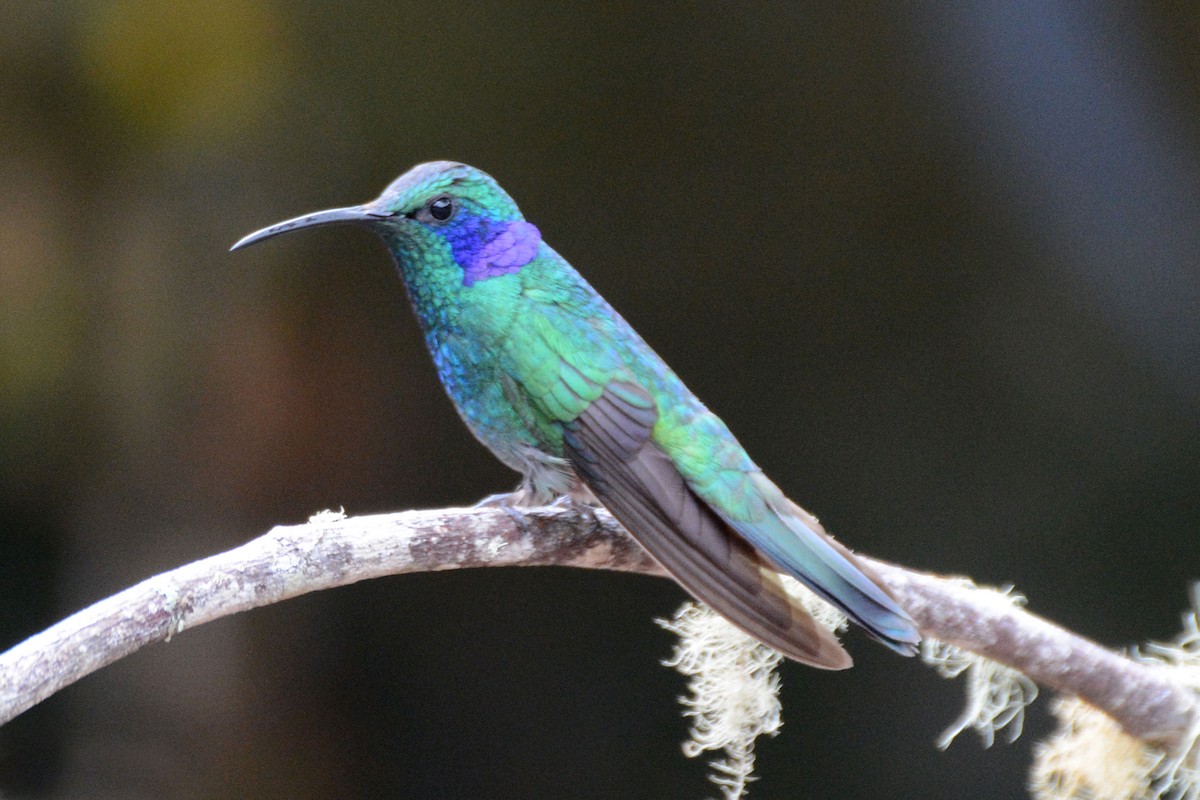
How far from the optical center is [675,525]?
101 cm

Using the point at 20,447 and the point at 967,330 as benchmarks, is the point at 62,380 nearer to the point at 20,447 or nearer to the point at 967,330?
the point at 20,447

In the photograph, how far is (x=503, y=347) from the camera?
1.11m

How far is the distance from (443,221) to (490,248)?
0.05m

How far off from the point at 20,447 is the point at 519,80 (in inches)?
36.9

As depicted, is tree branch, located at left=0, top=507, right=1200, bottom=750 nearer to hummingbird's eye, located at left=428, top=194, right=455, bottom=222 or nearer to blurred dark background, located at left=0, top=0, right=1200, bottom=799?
hummingbird's eye, located at left=428, top=194, right=455, bottom=222

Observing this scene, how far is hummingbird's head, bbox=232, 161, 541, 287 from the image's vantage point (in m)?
1.12

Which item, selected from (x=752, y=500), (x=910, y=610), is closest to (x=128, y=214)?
(x=752, y=500)

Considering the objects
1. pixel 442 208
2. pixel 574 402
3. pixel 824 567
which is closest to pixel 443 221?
pixel 442 208

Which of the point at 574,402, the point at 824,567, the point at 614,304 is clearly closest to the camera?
the point at 824,567

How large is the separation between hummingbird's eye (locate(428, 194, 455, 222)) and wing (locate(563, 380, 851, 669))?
0.23 metres

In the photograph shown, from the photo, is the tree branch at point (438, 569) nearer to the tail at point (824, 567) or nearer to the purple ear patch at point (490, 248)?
the tail at point (824, 567)

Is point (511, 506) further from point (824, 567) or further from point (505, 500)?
point (824, 567)

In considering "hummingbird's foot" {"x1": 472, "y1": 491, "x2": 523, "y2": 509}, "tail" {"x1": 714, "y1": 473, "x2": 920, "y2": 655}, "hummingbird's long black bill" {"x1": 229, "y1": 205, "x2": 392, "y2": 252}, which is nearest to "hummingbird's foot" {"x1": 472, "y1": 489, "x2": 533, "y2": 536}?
"hummingbird's foot" {"x1": 472, "y1": 491, "x2": 523, "y2": 509}

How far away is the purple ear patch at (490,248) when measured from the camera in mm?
1143
